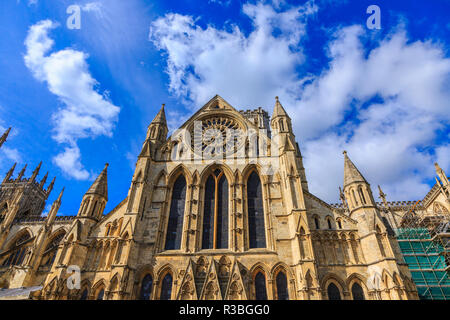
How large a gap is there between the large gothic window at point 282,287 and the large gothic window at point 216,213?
159 inches

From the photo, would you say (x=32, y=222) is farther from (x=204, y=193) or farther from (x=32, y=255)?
(x=204, y=193)

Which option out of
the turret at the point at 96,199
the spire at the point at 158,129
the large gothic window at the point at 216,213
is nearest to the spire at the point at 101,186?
the turret at the point at 96,199

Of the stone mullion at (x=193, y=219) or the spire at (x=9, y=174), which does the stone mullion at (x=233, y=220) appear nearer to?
the stone mullion at (x=193, y=219)

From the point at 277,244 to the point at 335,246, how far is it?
3.78 metres

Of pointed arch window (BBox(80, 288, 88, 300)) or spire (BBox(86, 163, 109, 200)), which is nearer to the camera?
pointed arch window (BBox(80, 288, 88, 300))

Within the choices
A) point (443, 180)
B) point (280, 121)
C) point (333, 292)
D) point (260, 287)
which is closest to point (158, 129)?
point (280, 121)

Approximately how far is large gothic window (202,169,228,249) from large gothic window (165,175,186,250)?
1.84 m

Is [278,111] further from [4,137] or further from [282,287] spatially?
[4,137]

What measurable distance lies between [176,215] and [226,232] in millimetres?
4143

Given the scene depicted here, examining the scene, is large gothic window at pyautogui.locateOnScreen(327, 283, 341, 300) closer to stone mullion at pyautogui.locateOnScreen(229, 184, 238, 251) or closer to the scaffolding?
stone mullion at pyautogui.locateOnScreen(229, 184, 238, 251)

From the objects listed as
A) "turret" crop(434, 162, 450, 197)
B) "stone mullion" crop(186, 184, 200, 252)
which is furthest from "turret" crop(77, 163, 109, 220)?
"turret" crop(434, 162, 450, 197)

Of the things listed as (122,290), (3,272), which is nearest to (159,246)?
(122,290)

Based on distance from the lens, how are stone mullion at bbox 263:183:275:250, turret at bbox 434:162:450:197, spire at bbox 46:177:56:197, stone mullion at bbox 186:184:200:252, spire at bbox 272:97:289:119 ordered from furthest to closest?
1. spire at bbox 46:177:56:197
2. turret at bbox 434:162:450:197
3. spire at bbox 272:97:289:119
4. stone mullion at bbox 186:184:200:252
5. stone mullion at bbox 263:183:275:250

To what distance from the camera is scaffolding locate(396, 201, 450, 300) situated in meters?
22.3
